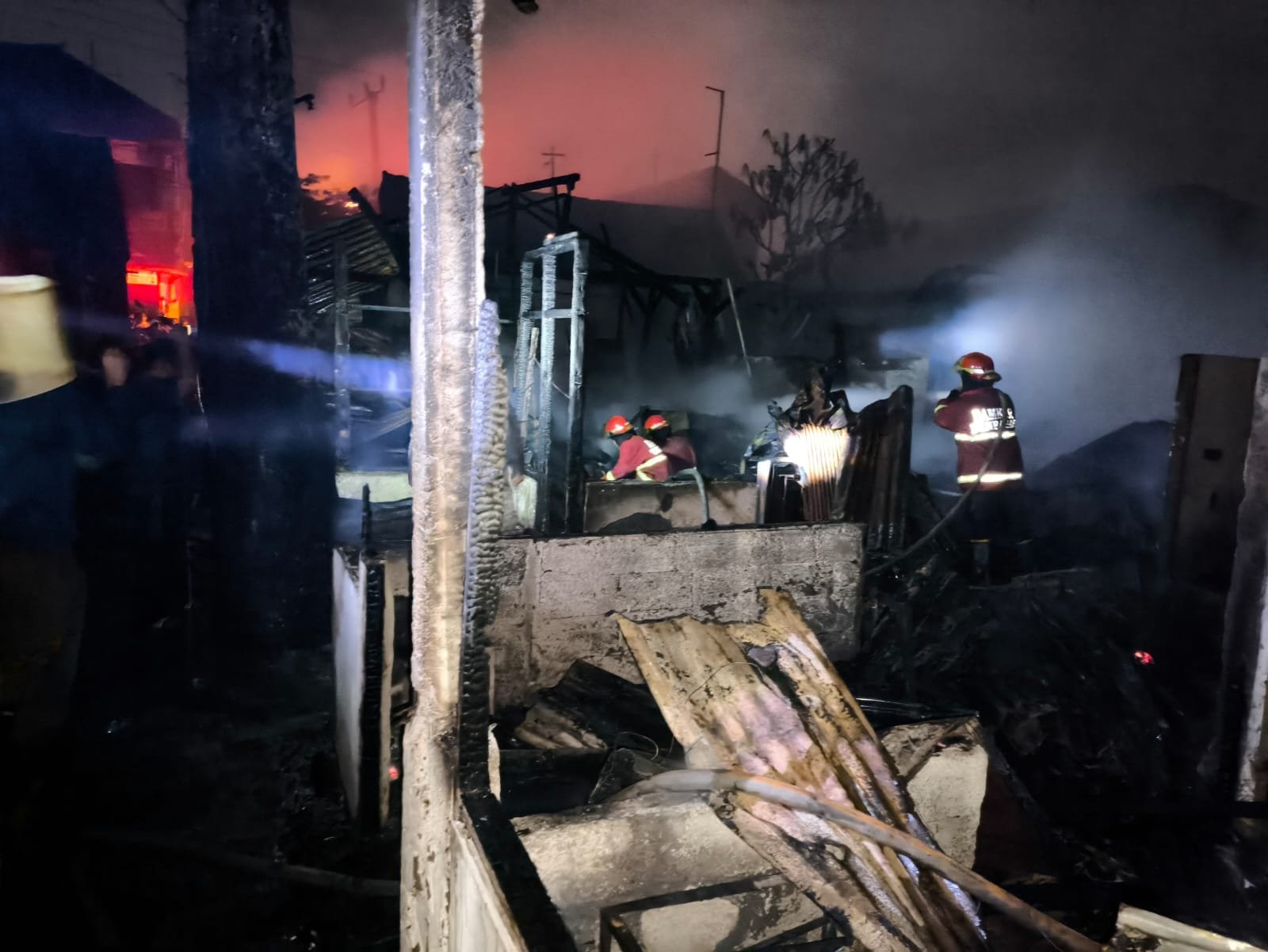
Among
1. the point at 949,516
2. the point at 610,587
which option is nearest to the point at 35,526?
the point at 610,587

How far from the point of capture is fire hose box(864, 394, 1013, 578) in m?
6.67

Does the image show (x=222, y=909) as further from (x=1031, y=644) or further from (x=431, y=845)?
(x=1031, y=644)

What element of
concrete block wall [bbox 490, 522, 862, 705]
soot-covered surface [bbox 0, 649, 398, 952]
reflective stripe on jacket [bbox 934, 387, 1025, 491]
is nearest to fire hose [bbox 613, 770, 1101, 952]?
concrete block wall [bbox 490, 522, 862, 705]

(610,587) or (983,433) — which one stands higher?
(983,433)

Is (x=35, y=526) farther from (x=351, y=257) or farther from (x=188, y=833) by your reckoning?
(x=351, y=257)

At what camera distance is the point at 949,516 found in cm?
670

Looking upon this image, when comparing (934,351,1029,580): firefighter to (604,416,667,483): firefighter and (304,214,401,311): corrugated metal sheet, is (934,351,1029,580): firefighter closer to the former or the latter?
(604,416,667,483): firefighter

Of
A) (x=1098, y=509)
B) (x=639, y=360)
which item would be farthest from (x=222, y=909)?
(x=639, y=360)

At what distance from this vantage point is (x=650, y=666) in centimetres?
366

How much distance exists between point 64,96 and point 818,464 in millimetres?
15315

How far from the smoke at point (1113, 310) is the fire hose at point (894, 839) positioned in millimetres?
12257

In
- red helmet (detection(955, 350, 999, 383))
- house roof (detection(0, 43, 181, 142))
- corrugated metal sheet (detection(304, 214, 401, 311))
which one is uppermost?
house roof (detection(0, 43, 181, 142))

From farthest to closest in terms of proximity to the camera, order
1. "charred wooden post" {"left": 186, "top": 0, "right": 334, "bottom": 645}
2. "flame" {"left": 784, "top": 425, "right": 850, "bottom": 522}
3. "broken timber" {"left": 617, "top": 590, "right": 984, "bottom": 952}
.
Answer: "flame" {"left": 784, "top": 425, "right": 850, "bottom": 522}
"charred wooden post" {"left": 186, "top": 0, "right": 334, "bottom": 645}
"broken timber" {"left": 617, "top": 590, "right": 984, "bottom": 952}

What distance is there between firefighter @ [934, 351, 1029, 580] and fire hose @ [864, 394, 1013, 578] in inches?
0.6
